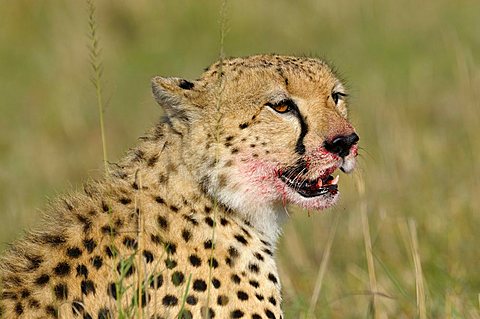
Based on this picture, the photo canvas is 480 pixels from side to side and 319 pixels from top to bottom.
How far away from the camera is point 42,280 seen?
4336mm

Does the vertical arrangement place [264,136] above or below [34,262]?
above

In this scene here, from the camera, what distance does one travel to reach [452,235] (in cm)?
693

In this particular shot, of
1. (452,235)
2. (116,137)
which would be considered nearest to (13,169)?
(116,137)

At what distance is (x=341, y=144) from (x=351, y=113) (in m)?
5.23

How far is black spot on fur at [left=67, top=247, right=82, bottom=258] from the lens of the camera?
4430 millimetres

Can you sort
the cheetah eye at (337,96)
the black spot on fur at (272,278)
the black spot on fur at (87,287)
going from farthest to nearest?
the cheetah eye at (337,96)
the black spot on fur at (272,278)
the black spot on fur at (87,287)

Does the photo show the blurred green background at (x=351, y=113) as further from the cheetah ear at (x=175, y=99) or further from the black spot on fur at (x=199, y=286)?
the black spot on fur at (x=199, y=286)

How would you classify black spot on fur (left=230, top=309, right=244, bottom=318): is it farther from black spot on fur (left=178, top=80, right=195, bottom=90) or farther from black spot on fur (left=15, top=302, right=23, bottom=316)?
black spot on fur (left=178, top=80, right=195, bottom=90)

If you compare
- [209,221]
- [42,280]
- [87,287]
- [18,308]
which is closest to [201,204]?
[209,221]

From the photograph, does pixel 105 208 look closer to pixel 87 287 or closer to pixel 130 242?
pixel 130 242

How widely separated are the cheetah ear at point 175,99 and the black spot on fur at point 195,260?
22.2 inches

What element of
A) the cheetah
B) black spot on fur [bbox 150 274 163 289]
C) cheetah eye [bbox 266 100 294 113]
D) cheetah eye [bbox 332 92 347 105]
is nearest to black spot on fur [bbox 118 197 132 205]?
the cheetah

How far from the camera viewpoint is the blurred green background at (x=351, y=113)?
6523 millimetres

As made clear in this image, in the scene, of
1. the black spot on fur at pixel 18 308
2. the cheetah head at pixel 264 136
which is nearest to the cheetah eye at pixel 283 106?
the cheetah head at pixel 264 136
